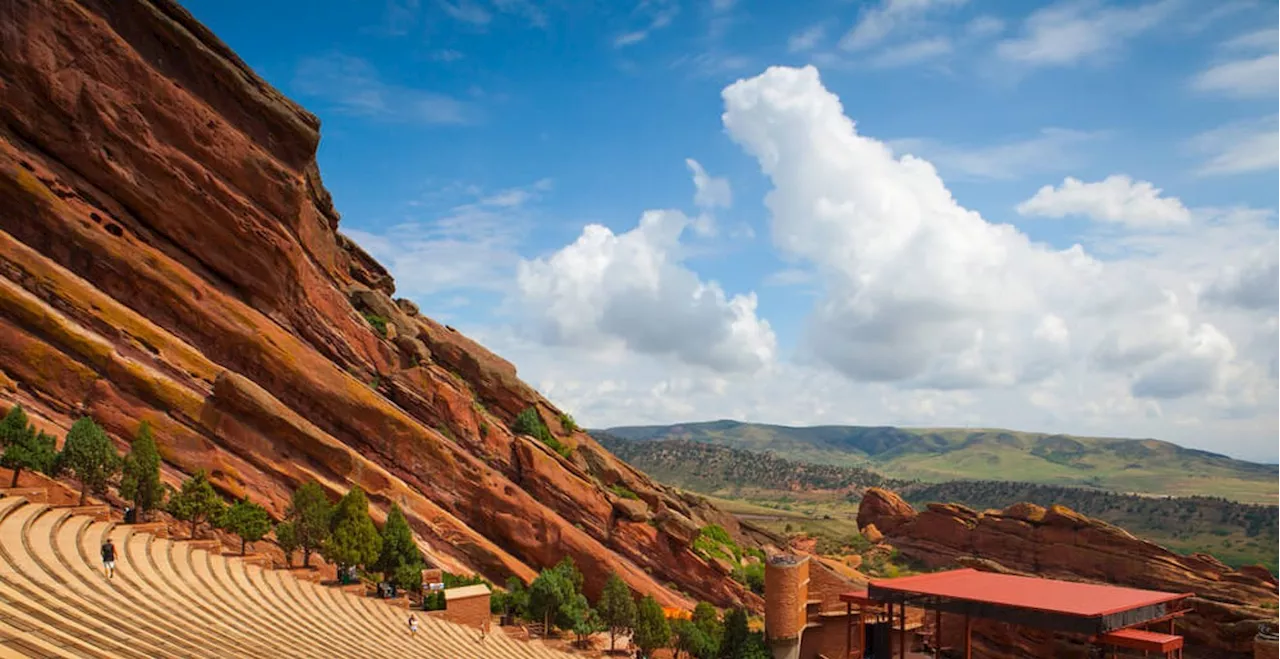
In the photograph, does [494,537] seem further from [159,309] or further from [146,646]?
[146,646]

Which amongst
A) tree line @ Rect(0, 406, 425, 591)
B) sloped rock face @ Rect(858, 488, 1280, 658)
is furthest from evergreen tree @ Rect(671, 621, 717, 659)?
sloped rock face @ Rect(858, 488, 1280, 658)

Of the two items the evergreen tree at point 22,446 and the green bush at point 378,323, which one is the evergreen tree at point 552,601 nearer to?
the green bush at point 378,323

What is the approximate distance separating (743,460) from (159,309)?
165m

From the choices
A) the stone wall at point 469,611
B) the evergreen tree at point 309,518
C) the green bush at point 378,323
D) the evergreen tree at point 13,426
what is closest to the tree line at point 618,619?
the stone wall at point 469,611

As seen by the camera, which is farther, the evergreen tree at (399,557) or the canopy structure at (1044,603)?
the evergreen tree at (399,557)

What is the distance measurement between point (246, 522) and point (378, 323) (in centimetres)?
1776

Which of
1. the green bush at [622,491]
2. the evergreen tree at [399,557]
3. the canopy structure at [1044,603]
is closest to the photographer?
the canopy structure at [1044,603]

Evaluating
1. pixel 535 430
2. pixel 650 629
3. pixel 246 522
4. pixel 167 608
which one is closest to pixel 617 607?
pixel 650 629

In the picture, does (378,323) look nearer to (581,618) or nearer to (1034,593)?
(581,618)

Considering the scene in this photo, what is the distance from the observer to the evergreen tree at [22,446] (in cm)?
2802

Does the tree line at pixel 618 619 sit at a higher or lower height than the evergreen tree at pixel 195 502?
lower

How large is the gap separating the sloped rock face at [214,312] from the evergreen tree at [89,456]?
3.43 metres

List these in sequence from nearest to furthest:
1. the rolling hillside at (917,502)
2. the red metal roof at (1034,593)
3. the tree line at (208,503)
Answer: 1. the red metal roof at (1034,593)
2. the tree line at (208,503)
3. the rolling hillside at (917,502)

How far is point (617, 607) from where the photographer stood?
37.6 metres
